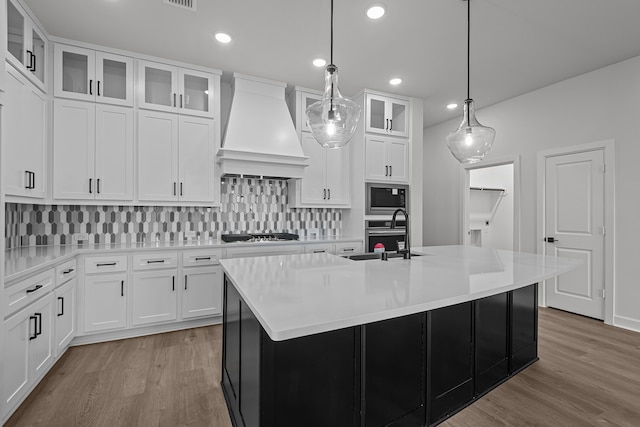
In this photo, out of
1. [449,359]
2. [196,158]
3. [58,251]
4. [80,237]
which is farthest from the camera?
[196,158]

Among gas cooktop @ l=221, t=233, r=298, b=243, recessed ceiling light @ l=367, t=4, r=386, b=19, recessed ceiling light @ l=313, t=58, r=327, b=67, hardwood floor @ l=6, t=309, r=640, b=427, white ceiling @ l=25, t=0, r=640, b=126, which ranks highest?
white ceiling @ l=25, t=0, r=640, b=126

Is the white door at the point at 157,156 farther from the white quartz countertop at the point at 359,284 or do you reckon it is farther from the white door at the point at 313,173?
the white quartz countertop at the point at 359,284

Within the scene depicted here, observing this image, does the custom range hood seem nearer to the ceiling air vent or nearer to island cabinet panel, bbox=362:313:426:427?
the ceiling air vent

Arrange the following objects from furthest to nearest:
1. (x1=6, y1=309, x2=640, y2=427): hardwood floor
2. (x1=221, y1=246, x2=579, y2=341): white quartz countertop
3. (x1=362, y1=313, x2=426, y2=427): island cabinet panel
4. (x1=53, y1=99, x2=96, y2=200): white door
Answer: (x1=53, y1=99, x2=96, y2=200): white door, (x1=6, y1=309, x2=640, y2=427): hardwood floor, (x1=362, y1=313, x2=426, y2=427): island cabinet panel, (x1=221, y1=246, x2=579, y2=341): white quartz countertop

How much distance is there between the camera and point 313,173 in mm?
4305

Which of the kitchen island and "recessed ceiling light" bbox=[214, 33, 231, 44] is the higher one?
"recessed ceiling light" bbox=[214, 33, 231, 44]

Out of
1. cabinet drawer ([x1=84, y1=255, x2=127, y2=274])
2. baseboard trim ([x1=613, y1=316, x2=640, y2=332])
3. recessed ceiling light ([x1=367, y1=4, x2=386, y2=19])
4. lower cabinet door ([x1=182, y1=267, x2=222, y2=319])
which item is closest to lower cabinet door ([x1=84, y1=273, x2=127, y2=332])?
cabinet drawer ([x1=84, y1=255, x2=127, y2=274])

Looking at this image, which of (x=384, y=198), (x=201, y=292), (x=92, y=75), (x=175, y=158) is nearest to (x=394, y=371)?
(x=201, y=292)

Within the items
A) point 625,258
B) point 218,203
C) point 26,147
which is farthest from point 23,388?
point 625,258

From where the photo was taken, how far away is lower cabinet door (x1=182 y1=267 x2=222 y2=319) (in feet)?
10.9

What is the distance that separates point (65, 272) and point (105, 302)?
1.73ft

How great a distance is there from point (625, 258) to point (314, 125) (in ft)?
12.5

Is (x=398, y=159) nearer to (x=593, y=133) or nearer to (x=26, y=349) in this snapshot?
(x=593, y=133)

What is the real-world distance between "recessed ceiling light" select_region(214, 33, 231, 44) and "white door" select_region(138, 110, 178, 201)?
1.00m
